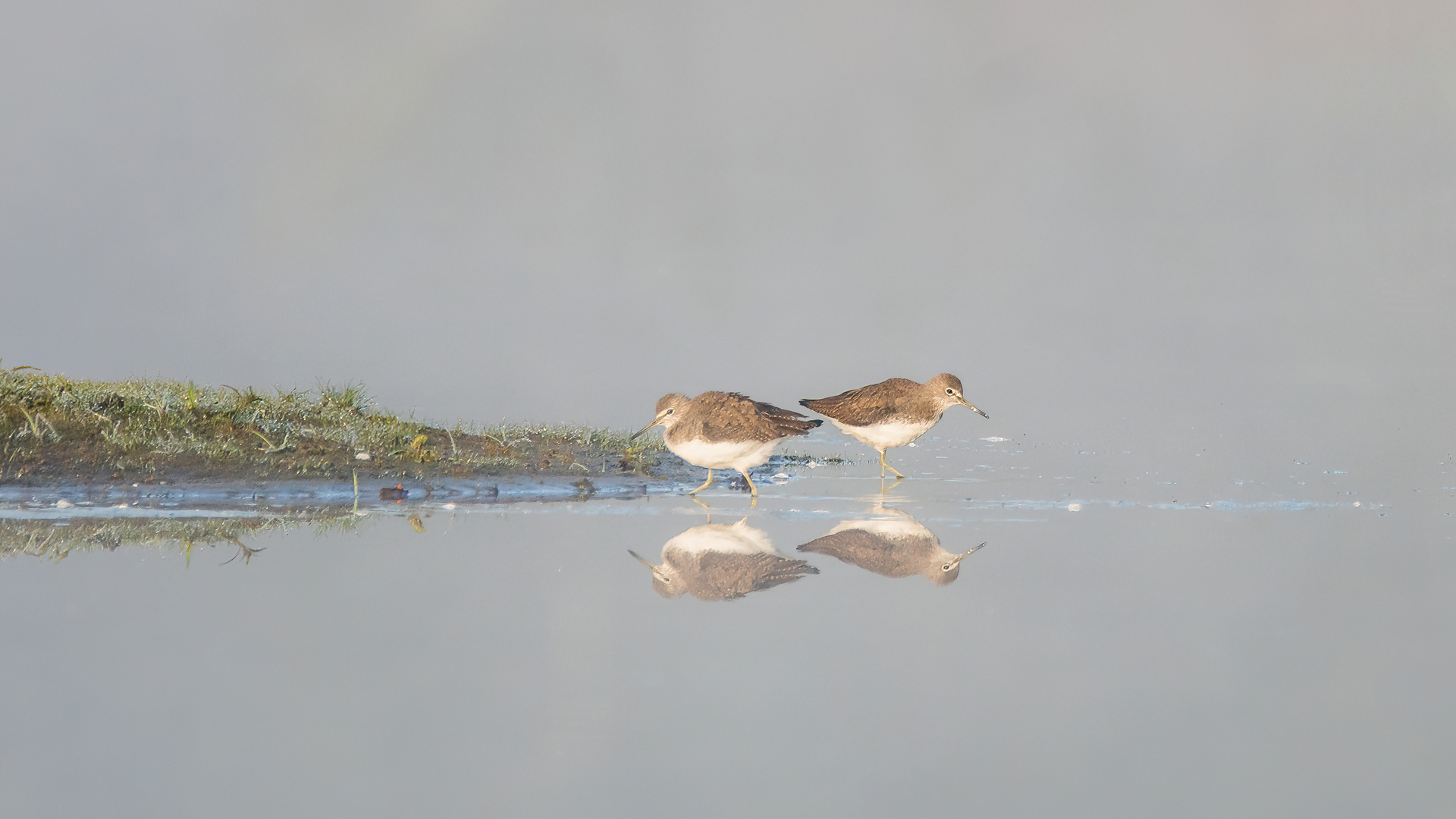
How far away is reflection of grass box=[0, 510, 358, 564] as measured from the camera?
27.1 feet

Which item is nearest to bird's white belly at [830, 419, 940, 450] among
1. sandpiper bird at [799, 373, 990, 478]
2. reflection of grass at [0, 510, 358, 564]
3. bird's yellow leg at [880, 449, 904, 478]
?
sandpiper bird at [799, 373, 990, 478]

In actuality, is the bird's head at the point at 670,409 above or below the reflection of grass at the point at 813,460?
above

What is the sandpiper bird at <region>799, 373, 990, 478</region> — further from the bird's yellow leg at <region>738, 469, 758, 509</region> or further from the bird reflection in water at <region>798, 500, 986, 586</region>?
the bird reflection in water at <region>798, 500, 986, 586</region>

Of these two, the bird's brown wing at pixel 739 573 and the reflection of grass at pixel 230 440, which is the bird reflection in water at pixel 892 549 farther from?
the reflection of grass at pixel 230 440

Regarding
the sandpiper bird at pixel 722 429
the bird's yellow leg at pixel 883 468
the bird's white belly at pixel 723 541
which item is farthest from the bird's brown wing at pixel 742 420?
the bird's white belly at pixel 723 541

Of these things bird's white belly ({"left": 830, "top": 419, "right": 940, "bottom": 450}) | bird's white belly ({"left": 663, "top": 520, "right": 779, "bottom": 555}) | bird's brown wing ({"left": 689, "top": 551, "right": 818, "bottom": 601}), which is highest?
bird's white belly ({"left": 830, "top": 419, "right": 940, "bottom": 450})

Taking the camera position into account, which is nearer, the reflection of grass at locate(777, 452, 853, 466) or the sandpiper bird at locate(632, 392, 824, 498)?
the sandpiper bird at locate(632, 392, 824, 498)

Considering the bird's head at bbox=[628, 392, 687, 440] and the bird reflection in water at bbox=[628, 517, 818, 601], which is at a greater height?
the bird's head at bbox=[628, 392, 687, 440]

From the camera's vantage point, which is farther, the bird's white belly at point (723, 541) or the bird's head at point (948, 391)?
the bird's head at point (948, 391)

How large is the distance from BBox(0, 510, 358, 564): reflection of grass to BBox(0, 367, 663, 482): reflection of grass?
180cm

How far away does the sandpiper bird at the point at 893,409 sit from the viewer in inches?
554

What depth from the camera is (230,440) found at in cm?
1177

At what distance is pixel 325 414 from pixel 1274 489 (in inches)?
421

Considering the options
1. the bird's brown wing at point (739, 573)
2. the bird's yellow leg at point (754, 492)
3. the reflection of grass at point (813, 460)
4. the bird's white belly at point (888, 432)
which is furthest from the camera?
the reflection of grass at point (813, 460)
